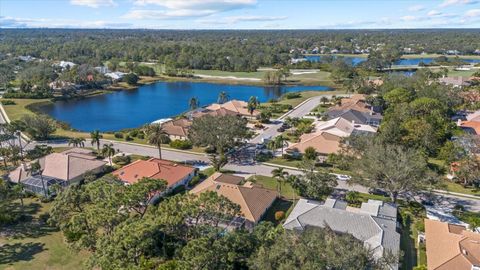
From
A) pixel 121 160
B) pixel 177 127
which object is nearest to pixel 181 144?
pixel 177 127

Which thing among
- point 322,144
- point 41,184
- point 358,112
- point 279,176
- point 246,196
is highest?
point 358,112

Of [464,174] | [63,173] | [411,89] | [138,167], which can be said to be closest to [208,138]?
[138,167]

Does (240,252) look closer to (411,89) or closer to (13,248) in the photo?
(13,248)

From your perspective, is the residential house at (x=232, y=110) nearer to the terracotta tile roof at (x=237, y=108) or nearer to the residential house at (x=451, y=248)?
the terracotta tile roof at (x=237, y=108)

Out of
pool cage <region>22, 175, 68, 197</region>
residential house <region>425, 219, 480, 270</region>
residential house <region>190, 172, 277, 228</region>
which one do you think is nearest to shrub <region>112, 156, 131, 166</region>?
pool cage <region>22, 175, 68, 197</region>

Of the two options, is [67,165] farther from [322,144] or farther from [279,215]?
[322,144]

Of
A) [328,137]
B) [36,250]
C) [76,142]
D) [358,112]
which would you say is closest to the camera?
[36,250]
